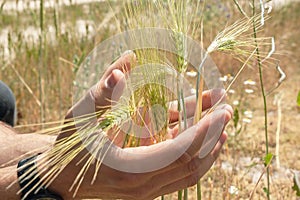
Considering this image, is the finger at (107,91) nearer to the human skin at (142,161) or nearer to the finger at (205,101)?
the human skin at (142,161)

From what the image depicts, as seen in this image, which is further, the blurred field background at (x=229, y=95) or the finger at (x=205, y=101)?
the blurred field background at (x=229, y=95)

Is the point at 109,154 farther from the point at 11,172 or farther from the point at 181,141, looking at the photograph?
the point at 11,172

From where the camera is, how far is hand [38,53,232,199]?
0.93m

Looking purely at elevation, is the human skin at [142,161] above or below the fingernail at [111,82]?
below

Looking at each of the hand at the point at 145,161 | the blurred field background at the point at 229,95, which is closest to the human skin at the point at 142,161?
the hand at the point at 145,161

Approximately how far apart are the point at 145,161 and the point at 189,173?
0.29 ft

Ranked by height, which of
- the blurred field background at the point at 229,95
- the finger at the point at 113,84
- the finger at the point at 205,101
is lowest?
the blurred field background at the point at 229,95

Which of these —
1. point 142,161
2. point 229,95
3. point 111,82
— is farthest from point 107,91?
point 229,95

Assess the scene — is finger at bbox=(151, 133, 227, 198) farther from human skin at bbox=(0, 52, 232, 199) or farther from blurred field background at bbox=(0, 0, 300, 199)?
blurred field background at bbox=(0, 0, 300, 199)

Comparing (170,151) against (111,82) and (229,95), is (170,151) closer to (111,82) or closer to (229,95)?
(111,82)

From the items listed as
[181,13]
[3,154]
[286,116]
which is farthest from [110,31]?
[181,13]

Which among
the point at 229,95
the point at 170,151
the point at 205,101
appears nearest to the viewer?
the point at 170,151

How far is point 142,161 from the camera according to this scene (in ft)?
3.11

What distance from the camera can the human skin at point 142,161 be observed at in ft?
3.04
